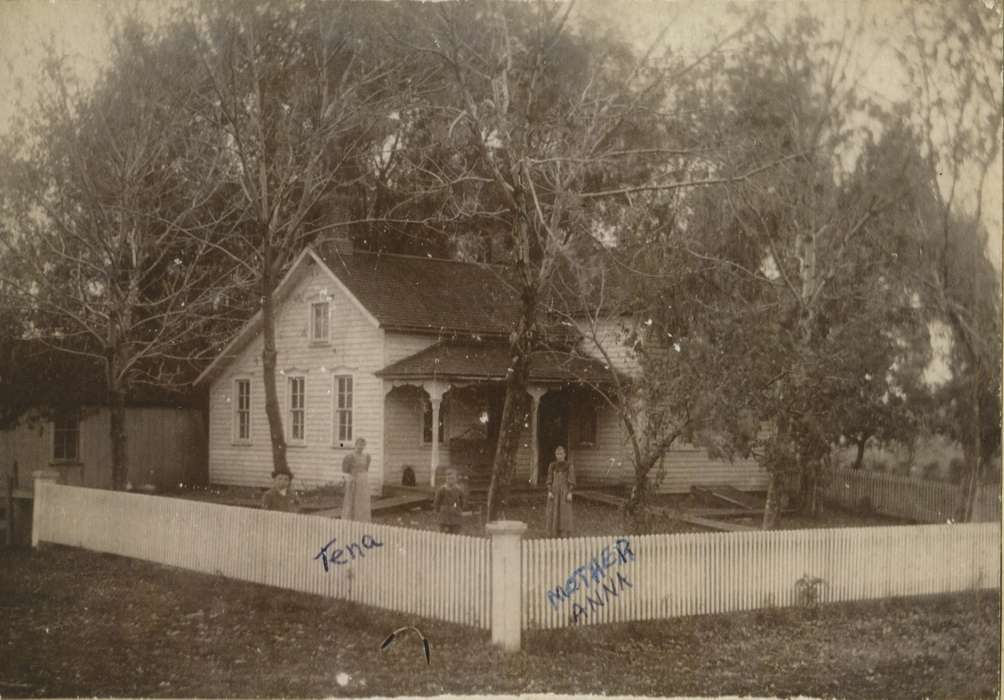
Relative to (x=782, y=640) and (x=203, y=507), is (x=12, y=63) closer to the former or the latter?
(x=203, y=507)

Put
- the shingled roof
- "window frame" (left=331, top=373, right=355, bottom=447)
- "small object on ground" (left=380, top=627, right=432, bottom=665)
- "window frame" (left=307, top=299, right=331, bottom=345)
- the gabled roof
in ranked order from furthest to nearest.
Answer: the shingled roof, the gabled roof, "window frame" (left=307, top=299, right=331, bottom=345), "window frame" (left=331, top=373, right=355, bottom=447), "small object on ground" (left=380, top=627, right=432, bottom=665)

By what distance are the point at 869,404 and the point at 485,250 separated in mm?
4971

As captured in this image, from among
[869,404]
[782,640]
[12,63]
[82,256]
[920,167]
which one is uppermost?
[12,63]

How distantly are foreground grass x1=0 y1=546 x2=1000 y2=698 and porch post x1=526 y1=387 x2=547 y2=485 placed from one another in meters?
6.31

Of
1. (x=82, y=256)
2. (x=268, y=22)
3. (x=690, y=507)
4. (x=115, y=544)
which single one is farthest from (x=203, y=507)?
(x=690, y=507)

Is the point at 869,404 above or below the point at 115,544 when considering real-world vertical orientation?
above

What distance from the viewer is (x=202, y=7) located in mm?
9867

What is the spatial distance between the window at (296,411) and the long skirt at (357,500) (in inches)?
34.5

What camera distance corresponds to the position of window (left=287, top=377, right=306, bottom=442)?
419 inches

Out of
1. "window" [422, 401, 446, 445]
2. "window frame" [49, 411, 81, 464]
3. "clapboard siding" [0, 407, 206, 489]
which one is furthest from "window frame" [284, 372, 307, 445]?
"window" [422, 401, 446, 445]

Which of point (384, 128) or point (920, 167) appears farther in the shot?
point (384, 128)

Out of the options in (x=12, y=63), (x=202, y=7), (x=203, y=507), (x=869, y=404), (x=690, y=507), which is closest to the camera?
(x=12, y=63)

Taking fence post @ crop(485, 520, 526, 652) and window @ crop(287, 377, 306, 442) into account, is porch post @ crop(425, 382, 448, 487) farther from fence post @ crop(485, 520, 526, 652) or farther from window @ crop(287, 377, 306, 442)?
fence post @ crop(485, 520, 526, 652)

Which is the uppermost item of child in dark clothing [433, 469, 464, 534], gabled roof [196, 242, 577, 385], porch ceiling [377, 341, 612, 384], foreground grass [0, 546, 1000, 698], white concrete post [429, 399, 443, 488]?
gabled roof [196, 242, 577, 385]
